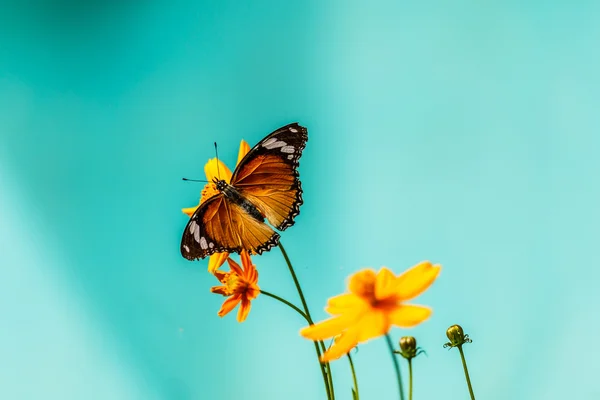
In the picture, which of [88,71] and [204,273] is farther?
[88,71]

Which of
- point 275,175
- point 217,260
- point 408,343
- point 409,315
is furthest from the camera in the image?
point 275,175

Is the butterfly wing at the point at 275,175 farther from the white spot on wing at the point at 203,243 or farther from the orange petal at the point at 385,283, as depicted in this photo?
the orange petal at the point at 385,283

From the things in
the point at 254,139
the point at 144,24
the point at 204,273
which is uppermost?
the point at 144,24

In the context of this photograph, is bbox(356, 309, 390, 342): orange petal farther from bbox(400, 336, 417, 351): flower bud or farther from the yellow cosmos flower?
the yellow cosmos flower

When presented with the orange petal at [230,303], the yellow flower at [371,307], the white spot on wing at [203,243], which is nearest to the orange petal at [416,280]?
the yellow flower at [371,307]

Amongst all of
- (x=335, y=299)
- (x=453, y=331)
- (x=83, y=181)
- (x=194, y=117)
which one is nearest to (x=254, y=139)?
(x=194, y=117)

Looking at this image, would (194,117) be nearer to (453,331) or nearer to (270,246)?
(270,246)

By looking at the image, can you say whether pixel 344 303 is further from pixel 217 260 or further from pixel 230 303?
pixel 217 260

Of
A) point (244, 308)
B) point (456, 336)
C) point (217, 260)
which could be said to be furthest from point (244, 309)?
point (456, 336)
